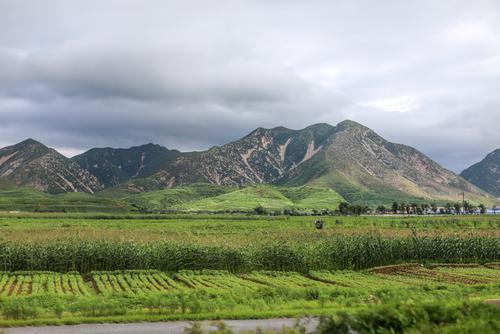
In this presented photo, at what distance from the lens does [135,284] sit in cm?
3475

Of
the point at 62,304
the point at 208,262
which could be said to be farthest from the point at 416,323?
the point at 208,262

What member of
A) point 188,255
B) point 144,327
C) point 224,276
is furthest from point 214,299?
point 188,255

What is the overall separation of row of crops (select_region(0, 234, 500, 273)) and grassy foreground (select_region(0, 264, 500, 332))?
3563 mm

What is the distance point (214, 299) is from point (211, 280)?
13550 mm

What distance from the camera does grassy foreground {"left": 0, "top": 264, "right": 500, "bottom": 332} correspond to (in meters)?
14.4

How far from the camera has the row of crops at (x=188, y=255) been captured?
4300cm

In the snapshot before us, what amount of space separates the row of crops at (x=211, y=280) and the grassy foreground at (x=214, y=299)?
82 millimetres

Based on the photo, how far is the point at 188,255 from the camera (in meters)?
44.1

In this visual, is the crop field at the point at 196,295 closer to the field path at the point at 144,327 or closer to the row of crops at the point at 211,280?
the row of crops at the point at 211,280

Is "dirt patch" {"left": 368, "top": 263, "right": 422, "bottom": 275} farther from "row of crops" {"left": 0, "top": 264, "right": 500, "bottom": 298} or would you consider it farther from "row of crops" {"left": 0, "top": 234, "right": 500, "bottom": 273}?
"row of crops" {"left": 0, "top": 234, "right": 500, "bottom": 273}

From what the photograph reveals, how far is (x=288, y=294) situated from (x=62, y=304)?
11420 millimetres

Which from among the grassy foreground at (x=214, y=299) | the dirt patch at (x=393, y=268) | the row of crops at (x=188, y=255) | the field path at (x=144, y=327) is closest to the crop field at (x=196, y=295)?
the grassy foreground at (x=214, y=299)

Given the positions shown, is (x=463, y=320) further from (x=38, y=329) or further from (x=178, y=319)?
(x=38, y=329)

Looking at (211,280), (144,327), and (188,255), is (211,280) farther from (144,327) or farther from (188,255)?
(144,327)
